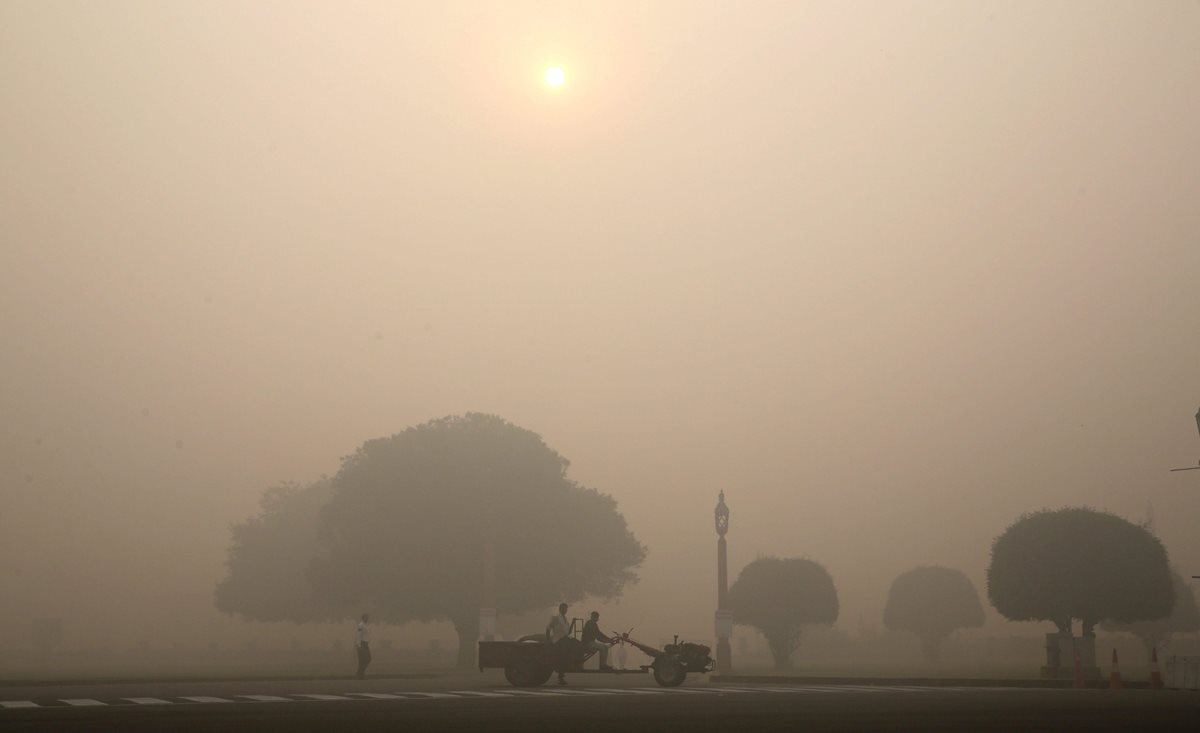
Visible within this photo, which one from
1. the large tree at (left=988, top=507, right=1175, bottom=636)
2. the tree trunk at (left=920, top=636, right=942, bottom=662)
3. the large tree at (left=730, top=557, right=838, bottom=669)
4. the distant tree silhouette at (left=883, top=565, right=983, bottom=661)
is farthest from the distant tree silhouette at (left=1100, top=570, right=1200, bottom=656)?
the large tree at (left=988, top=507, right=1175, bottom=636)

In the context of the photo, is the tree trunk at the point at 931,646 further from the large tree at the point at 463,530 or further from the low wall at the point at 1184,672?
the low wall at the point at 1184,672

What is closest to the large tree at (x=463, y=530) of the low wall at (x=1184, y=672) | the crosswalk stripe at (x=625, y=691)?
the crosswalk stripe at (x=625, y=691)

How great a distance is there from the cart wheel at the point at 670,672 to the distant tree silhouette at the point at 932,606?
77.0 meters

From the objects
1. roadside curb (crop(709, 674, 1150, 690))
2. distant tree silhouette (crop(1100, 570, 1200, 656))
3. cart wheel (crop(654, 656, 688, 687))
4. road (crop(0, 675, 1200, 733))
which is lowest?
road (crop(0, 675, 1200, 733))

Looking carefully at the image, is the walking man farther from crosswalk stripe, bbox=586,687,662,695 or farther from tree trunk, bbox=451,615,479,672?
tree trunk, bbox=451,615,479,672

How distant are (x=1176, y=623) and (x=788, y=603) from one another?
39.3 meters

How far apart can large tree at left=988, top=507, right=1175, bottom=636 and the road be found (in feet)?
91.8

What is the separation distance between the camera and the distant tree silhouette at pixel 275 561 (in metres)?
78.8

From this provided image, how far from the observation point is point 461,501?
62.6 metres

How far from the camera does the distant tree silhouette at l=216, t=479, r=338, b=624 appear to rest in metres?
78.8

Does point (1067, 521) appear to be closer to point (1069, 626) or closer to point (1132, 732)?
point (1069, 626)

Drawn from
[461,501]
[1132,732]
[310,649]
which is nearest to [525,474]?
[461,501]

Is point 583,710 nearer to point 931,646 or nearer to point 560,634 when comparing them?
point 560,634

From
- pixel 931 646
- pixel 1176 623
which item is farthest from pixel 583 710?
pixel 931 646
